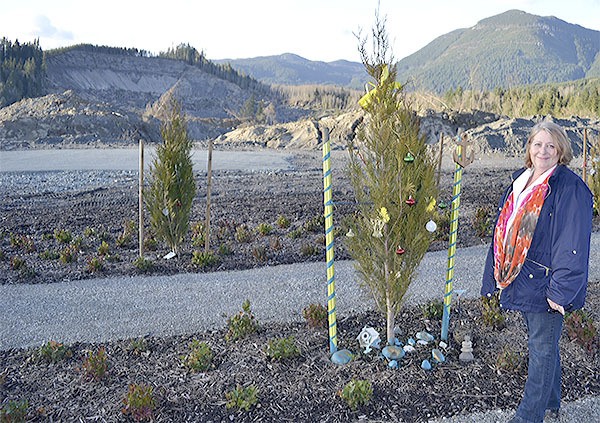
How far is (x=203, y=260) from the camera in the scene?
8453mm

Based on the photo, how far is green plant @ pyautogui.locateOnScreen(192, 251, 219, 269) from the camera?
8.45 m

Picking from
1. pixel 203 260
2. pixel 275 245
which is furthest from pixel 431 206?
pixel 275 245

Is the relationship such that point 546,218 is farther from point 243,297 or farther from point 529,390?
point 243,297

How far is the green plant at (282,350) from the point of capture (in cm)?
509

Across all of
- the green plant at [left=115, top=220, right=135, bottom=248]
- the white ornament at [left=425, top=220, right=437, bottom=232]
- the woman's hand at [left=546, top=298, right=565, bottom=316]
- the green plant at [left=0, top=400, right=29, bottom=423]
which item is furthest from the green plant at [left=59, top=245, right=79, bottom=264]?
the woman's hand at [left=546, top=298, right=565, bottom=316]

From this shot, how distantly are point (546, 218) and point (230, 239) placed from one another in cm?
738

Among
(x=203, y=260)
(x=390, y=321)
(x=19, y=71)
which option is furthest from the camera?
(x=19, y=71)

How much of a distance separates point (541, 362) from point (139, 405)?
10.1 feet

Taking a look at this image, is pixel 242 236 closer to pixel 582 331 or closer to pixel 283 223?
pixel 283 223

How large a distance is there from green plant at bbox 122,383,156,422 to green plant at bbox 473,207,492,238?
783 centimetres

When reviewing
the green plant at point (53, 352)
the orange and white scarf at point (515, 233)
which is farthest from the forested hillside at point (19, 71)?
the orange and white scarf at point (515, 233)

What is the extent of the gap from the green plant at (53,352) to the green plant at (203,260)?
327 centimetres

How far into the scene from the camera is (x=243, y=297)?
7.10 m

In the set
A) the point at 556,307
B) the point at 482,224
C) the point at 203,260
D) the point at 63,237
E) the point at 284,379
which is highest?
the point at 556,307
